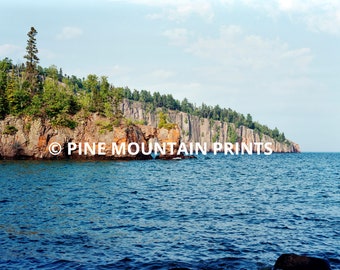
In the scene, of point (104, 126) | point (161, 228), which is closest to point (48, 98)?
point (104, 126)

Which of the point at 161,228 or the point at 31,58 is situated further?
the point at 31,58

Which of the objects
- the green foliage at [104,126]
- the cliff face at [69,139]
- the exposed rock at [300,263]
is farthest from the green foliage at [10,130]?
the exposed rock at [300,263]

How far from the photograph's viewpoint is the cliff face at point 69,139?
9144 cm

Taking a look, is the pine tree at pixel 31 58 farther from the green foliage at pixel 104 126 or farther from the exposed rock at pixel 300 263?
the exposed rock at pixel 300 263

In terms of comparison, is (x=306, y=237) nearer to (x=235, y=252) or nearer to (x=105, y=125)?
(x=235, y=252)

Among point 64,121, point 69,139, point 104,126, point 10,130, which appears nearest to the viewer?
point 10,130

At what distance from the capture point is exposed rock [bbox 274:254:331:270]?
13289 mm

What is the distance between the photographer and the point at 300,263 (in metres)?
13.5

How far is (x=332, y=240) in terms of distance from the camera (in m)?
19.3

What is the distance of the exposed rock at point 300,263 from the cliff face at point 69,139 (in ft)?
287

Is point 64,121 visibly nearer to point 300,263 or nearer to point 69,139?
point 69,139

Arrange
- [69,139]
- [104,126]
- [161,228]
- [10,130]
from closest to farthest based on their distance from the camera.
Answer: [161,228], [10,130], [69,139], [104,126]

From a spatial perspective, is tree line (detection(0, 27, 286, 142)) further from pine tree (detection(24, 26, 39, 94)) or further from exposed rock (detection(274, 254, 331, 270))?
exposed rock (detection(274, 254, 331, 270))

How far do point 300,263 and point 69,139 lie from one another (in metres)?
90.6
